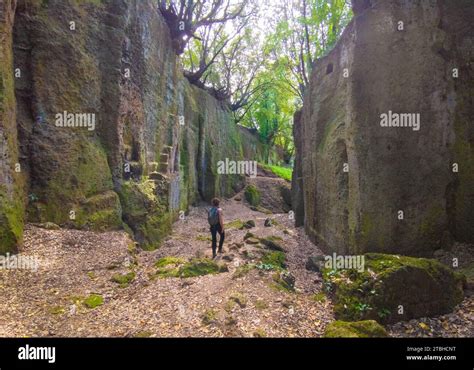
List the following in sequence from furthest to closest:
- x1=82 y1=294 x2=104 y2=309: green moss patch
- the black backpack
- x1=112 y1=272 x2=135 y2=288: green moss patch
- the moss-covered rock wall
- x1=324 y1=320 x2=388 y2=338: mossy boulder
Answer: the black backpack
x1=112 y1=272 x2=135 y2=288: green moss patch
the moss-covered rock wall
x1=82 y1=294 x2=104 y2=309: green moss patch
x1=324 y1=320 x2=388 y2=338: mossy boulder

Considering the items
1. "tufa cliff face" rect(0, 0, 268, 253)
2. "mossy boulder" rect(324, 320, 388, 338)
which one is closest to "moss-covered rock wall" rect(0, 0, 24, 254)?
"tufa cliff face" rect(0, 0, 268, 253)

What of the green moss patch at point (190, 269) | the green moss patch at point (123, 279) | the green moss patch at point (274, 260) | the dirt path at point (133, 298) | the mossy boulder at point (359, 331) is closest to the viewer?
the mossy boulder at point (359, 331)

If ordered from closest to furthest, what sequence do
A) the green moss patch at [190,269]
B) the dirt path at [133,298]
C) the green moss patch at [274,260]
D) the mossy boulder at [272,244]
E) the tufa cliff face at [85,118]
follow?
the dirt path at [133,298] → the green moss patch at [190,269] → the tufa cliff face at [85,118] → the green moss patch at [274,260] → the mossy boulder at [272,244]

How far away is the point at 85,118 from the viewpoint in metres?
9.30

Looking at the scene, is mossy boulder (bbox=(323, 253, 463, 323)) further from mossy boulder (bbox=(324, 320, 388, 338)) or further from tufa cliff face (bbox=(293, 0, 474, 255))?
tufa cliff face (bbox=(293, 0, 474, 255))

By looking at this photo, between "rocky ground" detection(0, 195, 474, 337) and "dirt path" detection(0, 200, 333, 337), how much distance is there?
0.06 feet

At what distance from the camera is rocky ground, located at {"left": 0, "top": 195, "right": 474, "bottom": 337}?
500cm

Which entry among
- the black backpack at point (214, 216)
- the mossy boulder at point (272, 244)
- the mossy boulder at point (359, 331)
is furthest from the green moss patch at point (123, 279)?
the mossy boulder at point (272, 244)

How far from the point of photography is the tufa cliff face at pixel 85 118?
7.62 m

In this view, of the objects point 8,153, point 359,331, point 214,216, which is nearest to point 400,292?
point 359,331

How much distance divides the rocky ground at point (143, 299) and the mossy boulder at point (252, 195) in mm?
16616

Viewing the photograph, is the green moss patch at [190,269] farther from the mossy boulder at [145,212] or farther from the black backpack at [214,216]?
the mossy boulder at [145,212]

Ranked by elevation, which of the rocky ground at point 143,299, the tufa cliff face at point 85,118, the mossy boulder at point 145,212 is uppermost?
the tufa cliff face at point 85,118

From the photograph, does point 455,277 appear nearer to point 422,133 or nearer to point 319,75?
point 422,133
